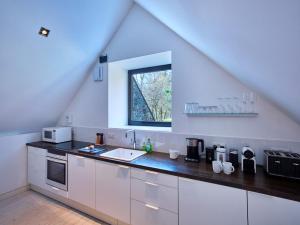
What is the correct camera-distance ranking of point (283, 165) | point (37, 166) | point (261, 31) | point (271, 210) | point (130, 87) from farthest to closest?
point (130, 87) < point (37, 166) < point (283, 165) < point (271, 210) < point (261, 31)

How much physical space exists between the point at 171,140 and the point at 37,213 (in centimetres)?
211

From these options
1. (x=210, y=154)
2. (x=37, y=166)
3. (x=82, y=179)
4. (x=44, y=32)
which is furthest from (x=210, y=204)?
(x=37, y=166)

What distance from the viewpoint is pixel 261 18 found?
0.70 m

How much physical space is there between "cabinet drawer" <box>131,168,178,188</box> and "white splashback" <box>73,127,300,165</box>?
0.59 metres

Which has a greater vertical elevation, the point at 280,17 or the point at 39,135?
the point at 280,17

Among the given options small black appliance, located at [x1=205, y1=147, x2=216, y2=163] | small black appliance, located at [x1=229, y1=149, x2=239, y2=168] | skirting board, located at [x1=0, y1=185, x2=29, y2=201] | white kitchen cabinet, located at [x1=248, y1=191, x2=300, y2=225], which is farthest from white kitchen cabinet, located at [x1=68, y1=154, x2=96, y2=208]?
white kitchen cabinet, located at [x1=248, y1=191, x2=300, y2=225]

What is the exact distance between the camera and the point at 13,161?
2783 mm

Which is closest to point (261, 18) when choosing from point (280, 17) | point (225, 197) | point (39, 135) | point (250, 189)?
point (280, 17)

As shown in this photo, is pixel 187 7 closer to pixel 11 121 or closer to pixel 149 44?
pixel 149 44

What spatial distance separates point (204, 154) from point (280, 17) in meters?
1.63

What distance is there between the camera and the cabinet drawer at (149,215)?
5.30 feet

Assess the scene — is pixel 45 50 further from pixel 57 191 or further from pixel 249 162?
pixel 249 162

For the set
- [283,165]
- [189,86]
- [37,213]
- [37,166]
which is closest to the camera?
[283,165]

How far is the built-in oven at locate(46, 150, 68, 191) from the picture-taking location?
239cm
